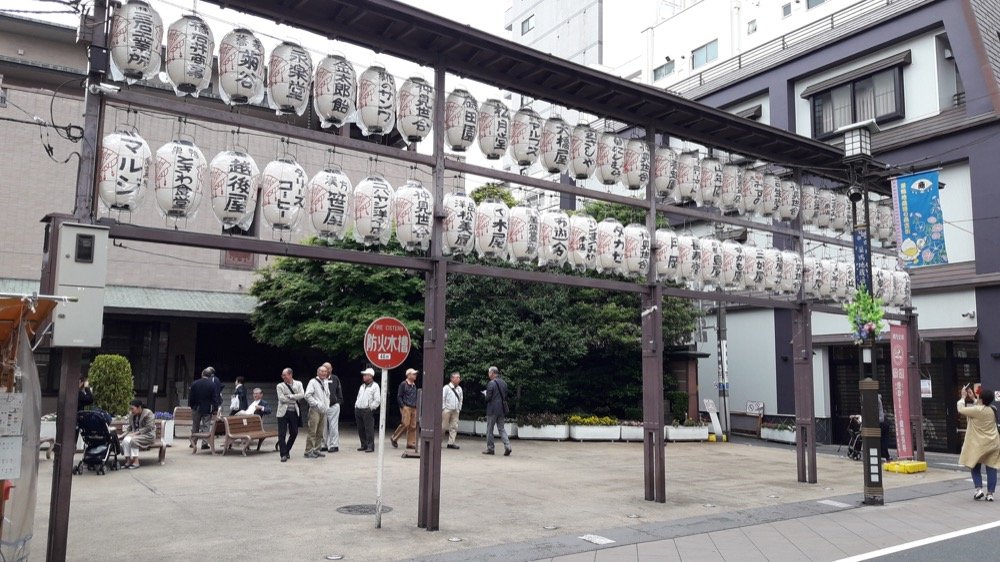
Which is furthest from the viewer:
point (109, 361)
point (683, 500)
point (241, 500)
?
point (109, 361)

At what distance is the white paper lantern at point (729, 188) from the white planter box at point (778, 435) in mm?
11300

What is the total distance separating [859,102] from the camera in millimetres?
23078

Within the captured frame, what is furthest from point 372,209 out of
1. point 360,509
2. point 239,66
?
point 360,509

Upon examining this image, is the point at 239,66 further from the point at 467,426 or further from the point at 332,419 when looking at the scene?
the point at 467,426

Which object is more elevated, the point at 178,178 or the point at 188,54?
the point at 188,54

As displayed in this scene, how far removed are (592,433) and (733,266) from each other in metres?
9.43

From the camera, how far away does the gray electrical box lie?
22.1 ft

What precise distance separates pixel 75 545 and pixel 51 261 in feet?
11.0

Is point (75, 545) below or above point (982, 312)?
below

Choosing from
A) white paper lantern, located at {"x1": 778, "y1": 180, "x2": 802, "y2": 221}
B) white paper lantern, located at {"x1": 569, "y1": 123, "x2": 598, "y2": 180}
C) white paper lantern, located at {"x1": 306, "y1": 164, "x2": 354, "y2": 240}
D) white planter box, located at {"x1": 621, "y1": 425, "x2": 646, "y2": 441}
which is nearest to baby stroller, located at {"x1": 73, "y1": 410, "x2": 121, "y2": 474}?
white paper lantern, located at {"x1": 306, "y1": 164, "x2": 354, "y2": 240}

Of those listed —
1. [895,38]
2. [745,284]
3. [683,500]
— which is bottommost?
[683,500]

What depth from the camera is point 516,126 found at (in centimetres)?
1087

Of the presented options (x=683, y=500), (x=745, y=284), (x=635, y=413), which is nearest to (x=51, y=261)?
(x=683, y=500)

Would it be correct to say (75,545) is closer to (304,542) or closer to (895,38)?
(304,542)
